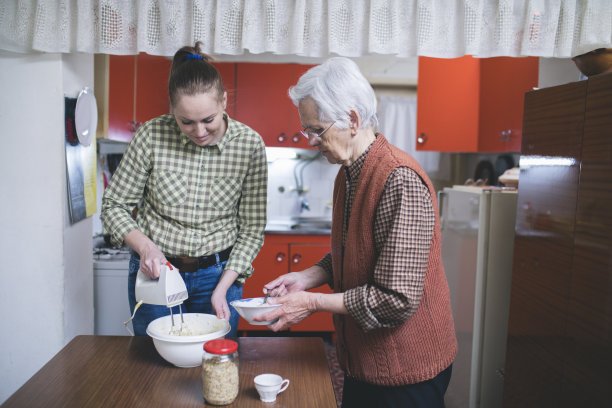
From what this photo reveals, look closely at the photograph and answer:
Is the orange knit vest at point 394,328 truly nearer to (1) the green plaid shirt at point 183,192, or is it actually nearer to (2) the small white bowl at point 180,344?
(2) the small white bowl at point 180,344

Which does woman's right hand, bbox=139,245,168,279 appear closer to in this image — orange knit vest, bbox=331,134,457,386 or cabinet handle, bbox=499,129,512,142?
orange knit vest, bbox=331,134,457,386

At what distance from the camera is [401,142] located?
436 centimetres

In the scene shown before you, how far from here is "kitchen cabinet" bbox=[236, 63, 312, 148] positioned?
369 cm

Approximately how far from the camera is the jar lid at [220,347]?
38.9 inches

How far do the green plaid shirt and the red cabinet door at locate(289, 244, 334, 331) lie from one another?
189 centimetres

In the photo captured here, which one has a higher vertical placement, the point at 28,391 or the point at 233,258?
the point at 233,258

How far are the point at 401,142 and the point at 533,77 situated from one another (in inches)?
75.6

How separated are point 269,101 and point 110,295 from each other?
1921 mm

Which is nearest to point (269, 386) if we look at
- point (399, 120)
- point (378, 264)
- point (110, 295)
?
point (378, 264)

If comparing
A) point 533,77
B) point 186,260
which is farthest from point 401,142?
point 186,260

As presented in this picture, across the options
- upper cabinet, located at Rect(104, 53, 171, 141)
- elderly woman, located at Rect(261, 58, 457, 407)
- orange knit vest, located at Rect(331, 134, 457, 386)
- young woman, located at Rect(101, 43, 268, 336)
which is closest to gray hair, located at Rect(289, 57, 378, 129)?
elderly woman, located at Rect(261, 58, 457, 407)

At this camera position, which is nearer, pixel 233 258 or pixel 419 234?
pixel 419 234

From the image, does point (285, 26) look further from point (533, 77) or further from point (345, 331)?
point (533, 77)

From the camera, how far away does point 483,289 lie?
2.11 meters
